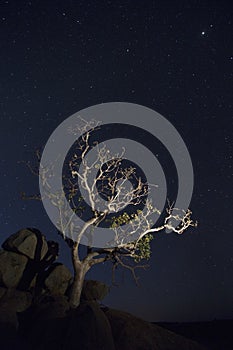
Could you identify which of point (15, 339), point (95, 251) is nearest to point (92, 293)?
point (95, 251)

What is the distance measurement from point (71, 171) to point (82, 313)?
9698mm

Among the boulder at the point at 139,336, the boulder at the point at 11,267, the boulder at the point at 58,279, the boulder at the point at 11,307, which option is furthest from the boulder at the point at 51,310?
the boulder at the point at 139,336

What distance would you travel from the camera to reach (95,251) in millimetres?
23188

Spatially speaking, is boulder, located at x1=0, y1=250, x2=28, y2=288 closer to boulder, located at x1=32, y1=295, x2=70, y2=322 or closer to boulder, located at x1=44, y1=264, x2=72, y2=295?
boulder, located at x1=44, y1=264, x2=72, y2=295

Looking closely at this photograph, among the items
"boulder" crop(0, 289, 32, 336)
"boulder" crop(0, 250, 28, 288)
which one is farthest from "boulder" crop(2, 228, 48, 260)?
"boulder" crop(0, 289, 32, 336)

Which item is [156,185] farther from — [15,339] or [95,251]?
[15,339]

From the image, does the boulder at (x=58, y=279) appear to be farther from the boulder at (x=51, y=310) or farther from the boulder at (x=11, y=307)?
the boulder at (x=51, y=310)

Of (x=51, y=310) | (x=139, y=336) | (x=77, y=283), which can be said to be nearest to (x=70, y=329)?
(x=51, y=310)

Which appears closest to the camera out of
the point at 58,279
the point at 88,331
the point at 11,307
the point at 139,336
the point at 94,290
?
the point at 88,331

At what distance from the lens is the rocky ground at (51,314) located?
17469mm

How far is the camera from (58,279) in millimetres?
24609

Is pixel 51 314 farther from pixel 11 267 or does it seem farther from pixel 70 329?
pixel 11 267

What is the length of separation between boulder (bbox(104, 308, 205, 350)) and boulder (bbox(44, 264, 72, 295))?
162 inches

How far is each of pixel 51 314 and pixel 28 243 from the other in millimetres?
6427
